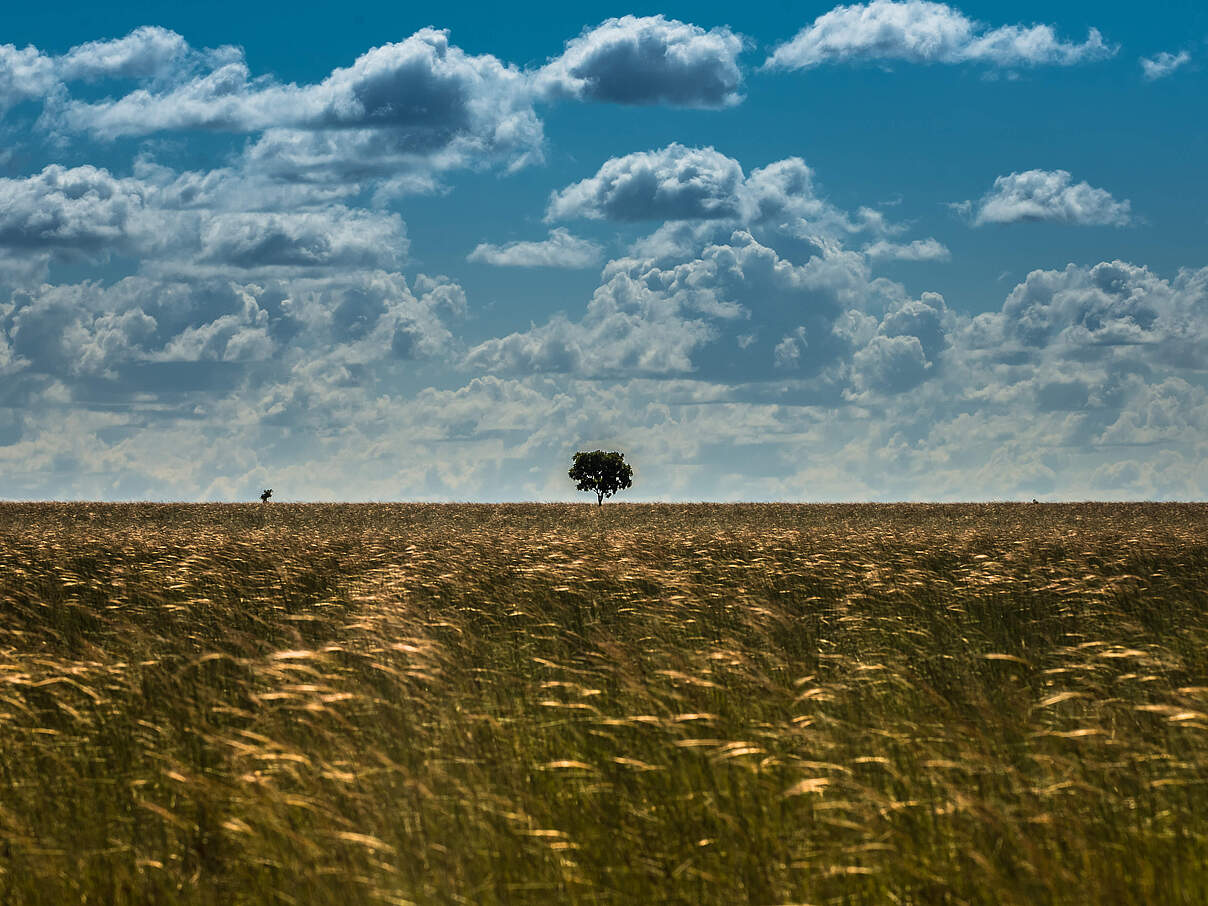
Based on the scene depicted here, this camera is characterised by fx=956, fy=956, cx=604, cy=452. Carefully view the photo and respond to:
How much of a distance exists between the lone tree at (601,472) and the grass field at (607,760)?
84839 millimetres

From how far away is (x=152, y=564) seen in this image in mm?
15297

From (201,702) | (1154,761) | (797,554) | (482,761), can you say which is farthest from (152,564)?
(1154,761)

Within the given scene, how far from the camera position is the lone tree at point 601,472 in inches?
3797

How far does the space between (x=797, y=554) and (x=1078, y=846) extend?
37.8ft

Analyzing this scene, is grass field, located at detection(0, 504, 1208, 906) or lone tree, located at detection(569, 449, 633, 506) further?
lone tree, located at detection(569, 449, 633, 506)

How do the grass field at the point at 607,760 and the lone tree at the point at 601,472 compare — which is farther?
the lone tree at the point at 601,472

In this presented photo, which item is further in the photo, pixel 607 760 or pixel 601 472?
pixel 601 472

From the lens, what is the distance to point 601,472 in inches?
3794

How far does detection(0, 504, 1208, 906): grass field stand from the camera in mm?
4371

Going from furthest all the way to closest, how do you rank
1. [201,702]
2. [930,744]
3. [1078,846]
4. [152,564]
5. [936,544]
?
1. [936,544]
2. [152,564]
3. [201,702]
4. [930,744]
5. [1078,846]

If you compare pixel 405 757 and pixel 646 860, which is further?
pixel 405 757

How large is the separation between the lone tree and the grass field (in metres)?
84.8

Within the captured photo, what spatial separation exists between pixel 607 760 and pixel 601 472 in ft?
297

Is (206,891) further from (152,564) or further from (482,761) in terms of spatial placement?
(152,564)
